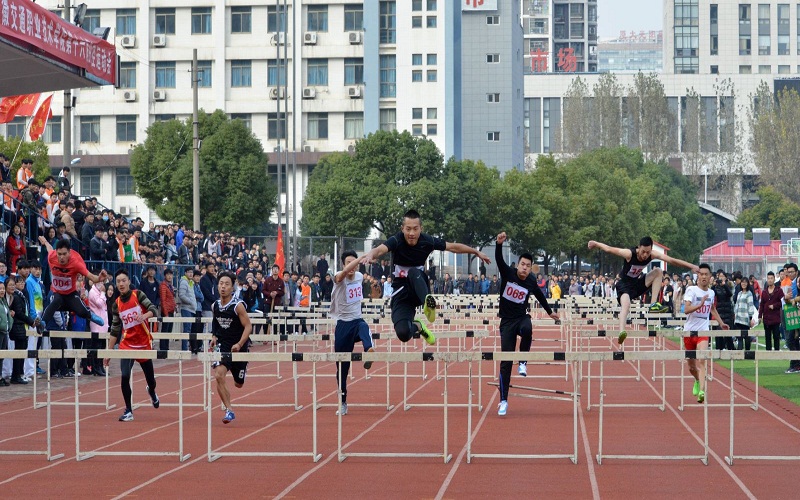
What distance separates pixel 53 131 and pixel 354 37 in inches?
916

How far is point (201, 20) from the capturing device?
8731cm

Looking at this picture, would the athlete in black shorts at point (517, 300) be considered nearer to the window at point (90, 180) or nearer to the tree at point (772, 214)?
the window at point (90, 180)

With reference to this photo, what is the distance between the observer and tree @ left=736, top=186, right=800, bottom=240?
4052 inches

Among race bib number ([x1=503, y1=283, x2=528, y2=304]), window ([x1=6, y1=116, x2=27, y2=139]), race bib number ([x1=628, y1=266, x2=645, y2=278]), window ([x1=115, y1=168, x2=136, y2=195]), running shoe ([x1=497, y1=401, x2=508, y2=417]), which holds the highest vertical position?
window ([x1=6, y1=116, x2=27, y2=139])

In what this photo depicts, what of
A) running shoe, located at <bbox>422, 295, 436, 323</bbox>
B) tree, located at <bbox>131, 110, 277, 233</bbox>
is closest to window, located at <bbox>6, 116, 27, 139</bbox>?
tree, located at <bbox>131, 110, 277, 233</bbox>

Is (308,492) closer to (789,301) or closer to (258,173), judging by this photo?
(789,301)

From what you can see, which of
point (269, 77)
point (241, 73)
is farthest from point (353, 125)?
point (241, 73)

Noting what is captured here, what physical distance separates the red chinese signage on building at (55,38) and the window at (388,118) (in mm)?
63874

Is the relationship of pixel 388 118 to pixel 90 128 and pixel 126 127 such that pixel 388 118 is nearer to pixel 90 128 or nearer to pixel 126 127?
pixel 126 127

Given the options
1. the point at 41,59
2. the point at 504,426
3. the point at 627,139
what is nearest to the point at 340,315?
the point at 504,426

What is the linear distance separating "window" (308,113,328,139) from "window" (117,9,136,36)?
1446cm

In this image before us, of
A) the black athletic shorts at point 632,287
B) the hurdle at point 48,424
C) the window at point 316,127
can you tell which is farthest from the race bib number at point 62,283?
the window at point 316,127

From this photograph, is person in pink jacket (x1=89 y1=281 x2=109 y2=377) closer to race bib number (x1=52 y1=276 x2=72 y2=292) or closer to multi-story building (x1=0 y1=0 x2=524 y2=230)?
race bib number (x1=52 y1=276 x2=72 y2=292)

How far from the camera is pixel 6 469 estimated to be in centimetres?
1173
